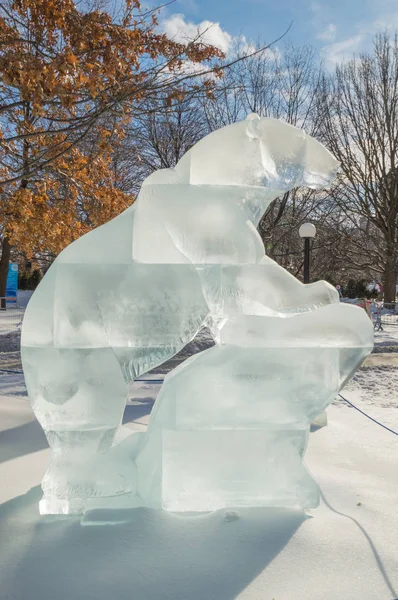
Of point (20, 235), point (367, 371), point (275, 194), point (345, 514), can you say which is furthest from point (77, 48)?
point (367, 371)

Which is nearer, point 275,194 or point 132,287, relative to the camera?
point 132,287

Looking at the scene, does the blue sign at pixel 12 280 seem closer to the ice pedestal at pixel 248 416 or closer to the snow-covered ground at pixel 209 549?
the snow-covered ground at pixel 209 549

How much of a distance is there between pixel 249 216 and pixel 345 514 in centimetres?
187

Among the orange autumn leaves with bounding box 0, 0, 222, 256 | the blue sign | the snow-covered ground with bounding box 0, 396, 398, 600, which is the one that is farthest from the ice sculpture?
the blue sign

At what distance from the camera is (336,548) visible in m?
2.43

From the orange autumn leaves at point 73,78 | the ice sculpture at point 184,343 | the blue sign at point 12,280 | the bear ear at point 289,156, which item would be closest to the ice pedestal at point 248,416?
the ice sculpture at point 184,343

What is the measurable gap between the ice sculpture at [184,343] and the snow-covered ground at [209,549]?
16 centimetres

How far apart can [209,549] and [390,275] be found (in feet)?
58.7

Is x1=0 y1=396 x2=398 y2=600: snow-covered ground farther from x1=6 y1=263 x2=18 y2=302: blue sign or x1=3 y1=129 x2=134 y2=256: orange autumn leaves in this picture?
x1=6 y1=263 x2=18 y2=302: blue sign

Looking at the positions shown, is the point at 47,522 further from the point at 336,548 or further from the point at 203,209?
the point at 203,209

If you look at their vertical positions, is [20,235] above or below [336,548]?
above

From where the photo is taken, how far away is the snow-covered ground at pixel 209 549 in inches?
82.4

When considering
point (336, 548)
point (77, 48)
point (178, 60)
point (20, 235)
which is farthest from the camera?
point (20, 235)

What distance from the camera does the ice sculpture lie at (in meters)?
2.75
